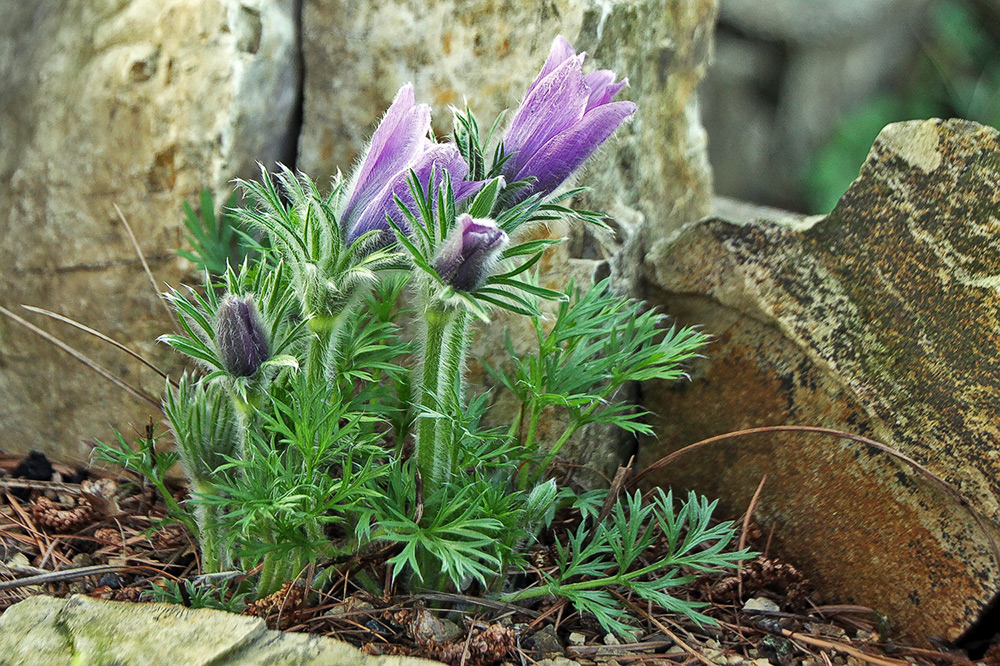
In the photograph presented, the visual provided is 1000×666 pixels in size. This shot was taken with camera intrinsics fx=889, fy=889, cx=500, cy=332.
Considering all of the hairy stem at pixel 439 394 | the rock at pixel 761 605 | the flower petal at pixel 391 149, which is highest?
the flower petal at pixel 391 149

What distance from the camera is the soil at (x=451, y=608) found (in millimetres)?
1913

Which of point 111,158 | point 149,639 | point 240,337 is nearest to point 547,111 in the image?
point 240,337

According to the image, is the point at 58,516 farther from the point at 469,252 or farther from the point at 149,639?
the point at 469,252

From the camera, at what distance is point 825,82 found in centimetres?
732

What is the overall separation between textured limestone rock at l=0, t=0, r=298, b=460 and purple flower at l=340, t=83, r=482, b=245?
3.03 ft

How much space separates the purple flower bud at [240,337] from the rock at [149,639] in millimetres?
493

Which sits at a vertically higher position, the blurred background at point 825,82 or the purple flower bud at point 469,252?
the blurred background at point 825,82

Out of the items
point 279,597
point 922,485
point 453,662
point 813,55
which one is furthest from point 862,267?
point 813,55

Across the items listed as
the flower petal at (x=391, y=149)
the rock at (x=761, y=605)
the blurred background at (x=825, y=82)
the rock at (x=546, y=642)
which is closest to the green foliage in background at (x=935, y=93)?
the blurred background at (x=825, y=82)

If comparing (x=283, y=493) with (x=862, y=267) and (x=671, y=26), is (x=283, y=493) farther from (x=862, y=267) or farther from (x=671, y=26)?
(x=671, y=26)

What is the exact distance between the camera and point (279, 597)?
1895mm

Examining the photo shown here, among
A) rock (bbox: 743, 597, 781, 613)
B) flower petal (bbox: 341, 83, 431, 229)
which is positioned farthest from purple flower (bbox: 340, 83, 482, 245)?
rock (bbox: 743, 597, 781, 613)

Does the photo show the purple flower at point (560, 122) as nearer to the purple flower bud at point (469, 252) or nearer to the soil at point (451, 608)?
the purple flower bud at point (469, 252)

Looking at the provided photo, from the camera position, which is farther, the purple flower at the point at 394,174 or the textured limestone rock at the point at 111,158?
the textured limestone rock at the point at 111,158
